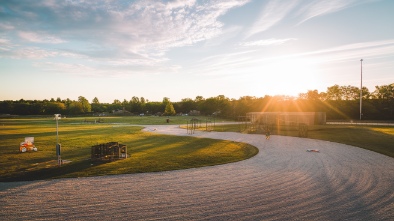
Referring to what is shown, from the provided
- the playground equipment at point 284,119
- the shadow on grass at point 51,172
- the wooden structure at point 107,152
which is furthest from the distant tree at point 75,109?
the wooden structure at point 107,152

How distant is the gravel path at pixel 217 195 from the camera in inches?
340

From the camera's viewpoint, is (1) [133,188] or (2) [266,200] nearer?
(2) [266,200]

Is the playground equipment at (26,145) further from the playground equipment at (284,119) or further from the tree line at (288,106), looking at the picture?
the tree line at (288,106)

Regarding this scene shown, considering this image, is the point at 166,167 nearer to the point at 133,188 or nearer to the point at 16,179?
the point at 133,188

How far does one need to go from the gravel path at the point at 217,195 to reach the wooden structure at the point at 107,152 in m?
4.93

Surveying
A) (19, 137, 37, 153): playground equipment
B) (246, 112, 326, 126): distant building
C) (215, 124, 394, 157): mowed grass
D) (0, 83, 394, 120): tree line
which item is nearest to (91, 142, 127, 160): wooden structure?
(19, 137, 37, 153): playground equipment

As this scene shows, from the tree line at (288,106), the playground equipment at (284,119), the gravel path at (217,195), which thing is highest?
the tree line at (288,106)

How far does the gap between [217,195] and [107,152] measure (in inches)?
414

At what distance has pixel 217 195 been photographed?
10.6 metres

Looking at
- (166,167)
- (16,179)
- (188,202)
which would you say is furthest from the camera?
(166,167)

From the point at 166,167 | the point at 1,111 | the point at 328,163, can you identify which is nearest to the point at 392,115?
the point at 328,163

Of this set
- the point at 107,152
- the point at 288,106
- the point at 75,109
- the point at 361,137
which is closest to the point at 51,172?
the point at 107,152

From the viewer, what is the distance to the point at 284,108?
69812 millimetres

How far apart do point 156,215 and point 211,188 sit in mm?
3598
